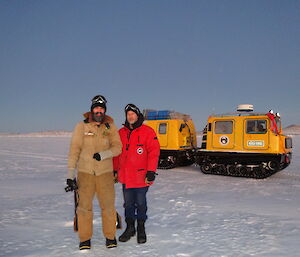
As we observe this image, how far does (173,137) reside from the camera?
12594 mm

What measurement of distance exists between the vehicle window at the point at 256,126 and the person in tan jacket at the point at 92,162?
7.80 m

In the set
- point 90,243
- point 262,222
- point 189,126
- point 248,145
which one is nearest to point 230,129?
point 248,145

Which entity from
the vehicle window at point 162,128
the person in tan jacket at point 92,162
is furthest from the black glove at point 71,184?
the vehicle window at point 162,128

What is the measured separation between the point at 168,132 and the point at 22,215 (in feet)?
26.2

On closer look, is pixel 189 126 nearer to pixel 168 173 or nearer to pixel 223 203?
pixel 168 173

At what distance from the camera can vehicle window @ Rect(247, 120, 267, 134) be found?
1031 centimetres

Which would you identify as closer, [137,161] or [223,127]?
[137,161]

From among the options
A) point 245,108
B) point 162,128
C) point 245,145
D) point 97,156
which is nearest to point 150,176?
point 97,156

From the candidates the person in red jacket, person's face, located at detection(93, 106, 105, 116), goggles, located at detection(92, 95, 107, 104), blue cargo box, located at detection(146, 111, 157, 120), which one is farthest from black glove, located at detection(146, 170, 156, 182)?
blue cargo box, located at detection(146, 111, 157, 120)

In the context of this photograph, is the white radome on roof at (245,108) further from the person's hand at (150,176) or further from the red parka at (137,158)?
the person's hand at (150,176)

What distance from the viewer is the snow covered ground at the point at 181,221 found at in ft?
13.1

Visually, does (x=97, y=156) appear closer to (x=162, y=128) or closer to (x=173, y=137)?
(x=173, y=137)

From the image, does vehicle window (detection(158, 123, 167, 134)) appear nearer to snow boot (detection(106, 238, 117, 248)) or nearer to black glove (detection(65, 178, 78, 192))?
snow boot (detection(106, 238, 117, 248))

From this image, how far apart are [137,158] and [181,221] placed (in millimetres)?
1897
